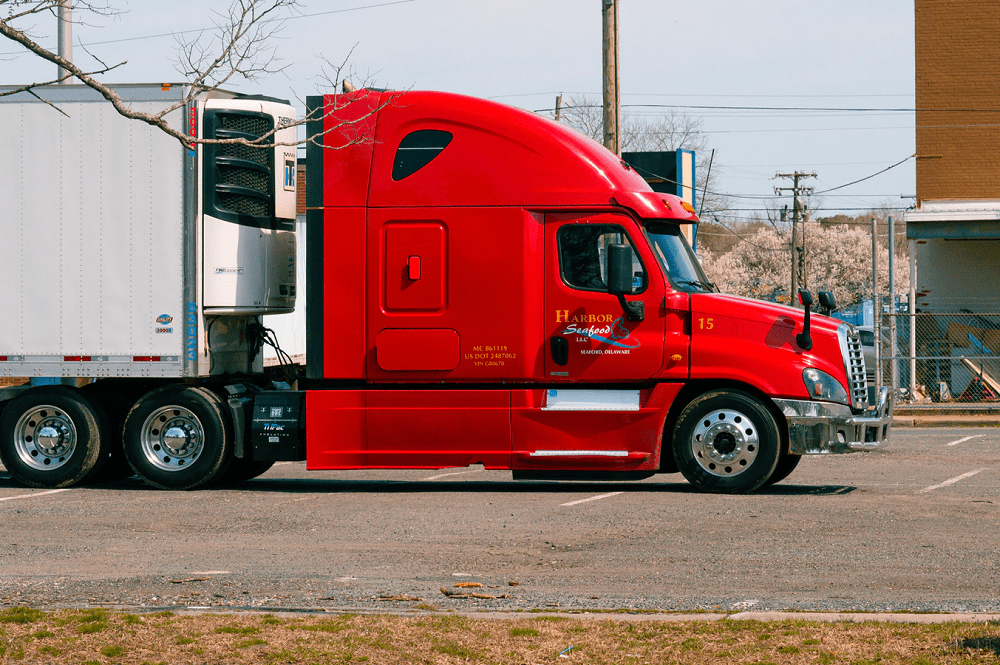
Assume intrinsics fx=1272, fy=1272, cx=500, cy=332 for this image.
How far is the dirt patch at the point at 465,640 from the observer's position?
223 inches

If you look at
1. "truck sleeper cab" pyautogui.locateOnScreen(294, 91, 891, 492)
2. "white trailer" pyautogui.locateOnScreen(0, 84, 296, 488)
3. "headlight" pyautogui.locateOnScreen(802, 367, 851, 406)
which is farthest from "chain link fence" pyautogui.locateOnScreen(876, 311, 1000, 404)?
"white trailer" pyautogui.locateOnScreen(0, 84, 296, 488)

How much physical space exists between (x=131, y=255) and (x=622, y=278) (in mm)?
4844

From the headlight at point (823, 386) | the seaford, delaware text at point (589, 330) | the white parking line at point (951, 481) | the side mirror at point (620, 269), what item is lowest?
the white parking line at point (951, 481)

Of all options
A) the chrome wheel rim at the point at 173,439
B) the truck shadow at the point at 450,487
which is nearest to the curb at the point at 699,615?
the truck shadow at the point at 450,487

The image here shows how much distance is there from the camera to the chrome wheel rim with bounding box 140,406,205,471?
41.9ft

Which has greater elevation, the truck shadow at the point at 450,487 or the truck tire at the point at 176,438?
the truck tire at the point at 176,438

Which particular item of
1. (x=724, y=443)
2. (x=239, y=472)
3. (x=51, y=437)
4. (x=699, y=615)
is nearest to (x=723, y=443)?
(x=724, y=443)

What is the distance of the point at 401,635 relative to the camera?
6.09 m

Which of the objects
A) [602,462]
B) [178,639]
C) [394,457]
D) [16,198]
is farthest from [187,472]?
[178,639]

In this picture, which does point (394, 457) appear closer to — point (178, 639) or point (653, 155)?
point (178, 639)

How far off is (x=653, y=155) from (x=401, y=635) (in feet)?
77.3

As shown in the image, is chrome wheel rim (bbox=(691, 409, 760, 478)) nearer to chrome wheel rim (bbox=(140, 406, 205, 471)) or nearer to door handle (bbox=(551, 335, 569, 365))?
door handle (bbox=(551, 335, 569, 365))

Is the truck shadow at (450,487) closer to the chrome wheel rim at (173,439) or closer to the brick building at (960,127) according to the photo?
the chrome wheel rim at (173,439)

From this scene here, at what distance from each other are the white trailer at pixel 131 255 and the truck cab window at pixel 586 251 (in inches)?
121
